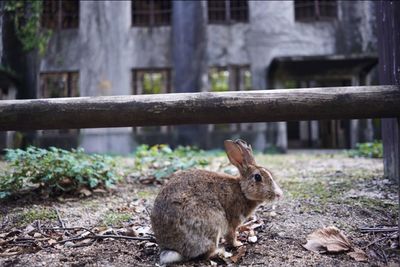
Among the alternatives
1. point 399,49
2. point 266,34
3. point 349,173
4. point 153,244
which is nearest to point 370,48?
point 266,34

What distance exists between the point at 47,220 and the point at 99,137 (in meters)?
9.18

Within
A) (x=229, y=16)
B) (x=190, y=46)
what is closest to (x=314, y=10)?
(x=229, y=16)

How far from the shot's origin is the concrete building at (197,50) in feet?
41.1

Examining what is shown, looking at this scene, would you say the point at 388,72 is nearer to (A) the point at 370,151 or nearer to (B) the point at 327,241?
(B) the point at 327,241

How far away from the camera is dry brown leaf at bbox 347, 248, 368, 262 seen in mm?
2510

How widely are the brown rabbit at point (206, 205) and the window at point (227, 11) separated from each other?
11134 mm

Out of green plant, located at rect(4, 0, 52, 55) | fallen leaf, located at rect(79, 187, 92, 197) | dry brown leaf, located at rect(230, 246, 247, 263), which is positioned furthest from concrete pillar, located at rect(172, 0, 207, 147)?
dry brown leaf, located at rect(230, 246, 247, 263)

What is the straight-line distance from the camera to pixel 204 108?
2539 mm

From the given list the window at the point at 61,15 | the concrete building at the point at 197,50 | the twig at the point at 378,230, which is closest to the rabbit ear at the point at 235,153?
the twig at the point at 378,230

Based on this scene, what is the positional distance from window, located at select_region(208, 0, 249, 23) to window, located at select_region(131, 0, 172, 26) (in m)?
1.59

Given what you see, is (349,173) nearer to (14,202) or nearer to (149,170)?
(149,170)

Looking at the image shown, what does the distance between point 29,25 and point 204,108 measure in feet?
33.6

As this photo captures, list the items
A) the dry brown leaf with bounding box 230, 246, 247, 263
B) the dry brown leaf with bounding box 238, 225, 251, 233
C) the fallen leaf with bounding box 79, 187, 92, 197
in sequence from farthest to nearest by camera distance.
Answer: the fallen leaf with bounding box 79, 187, 92, 197 < the dry brown leaf with bounding box 238, 225, 251, 233 < the dry brown leaf with bounding box 230, 246, 247, 263

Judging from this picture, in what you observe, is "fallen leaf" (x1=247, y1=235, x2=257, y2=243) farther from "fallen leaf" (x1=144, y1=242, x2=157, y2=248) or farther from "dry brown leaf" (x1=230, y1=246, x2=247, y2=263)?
"fallen leaf" (x1=144, y1=242, x2=157, y2=248)
